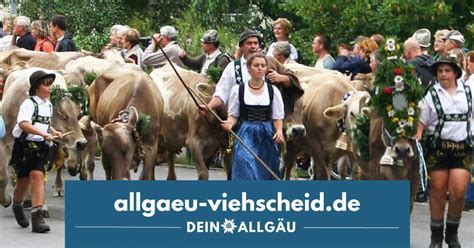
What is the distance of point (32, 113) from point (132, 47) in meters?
7.24

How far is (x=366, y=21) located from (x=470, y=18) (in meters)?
2.21

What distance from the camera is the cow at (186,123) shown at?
20733mm

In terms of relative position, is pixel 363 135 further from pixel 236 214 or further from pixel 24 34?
pixel 24 34

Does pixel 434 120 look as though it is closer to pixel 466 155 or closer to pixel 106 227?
pixel 466 155

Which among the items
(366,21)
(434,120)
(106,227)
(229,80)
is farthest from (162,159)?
(106,227)

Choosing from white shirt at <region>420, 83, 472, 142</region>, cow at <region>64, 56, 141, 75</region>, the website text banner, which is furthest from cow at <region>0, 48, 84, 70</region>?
the website text banner

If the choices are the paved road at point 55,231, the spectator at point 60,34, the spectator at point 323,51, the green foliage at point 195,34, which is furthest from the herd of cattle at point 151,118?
the green foliage at point 195,34

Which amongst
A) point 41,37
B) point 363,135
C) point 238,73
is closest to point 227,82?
point 238,73

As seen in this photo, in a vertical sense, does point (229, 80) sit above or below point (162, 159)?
above

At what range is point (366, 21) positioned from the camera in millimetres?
25438

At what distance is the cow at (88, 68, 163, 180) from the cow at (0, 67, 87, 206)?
18.5 inches

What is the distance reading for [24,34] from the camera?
25.9 m

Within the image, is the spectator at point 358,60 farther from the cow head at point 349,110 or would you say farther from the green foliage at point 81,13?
the green foliage at point 81,13

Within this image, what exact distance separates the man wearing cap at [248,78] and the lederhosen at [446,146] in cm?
204
